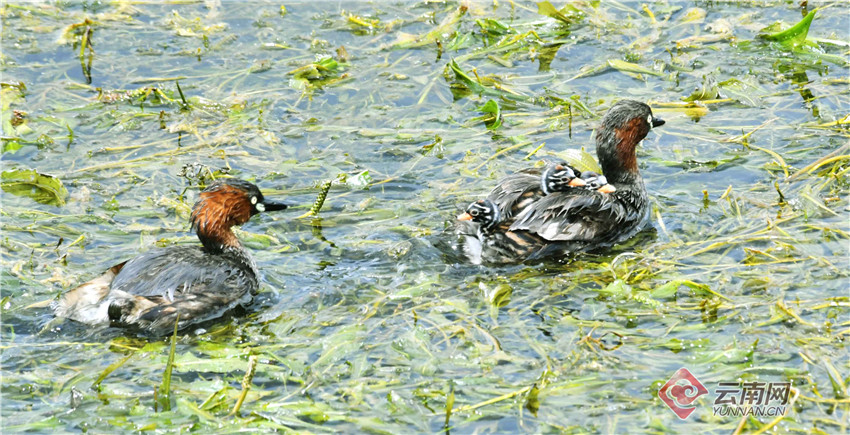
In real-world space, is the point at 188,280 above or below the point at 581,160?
below

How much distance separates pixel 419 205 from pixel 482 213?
0.93 meters

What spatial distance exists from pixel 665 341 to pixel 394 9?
6.90m

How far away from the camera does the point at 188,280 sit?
6961mm

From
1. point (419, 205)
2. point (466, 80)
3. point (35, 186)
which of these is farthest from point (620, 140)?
point (35, 186)

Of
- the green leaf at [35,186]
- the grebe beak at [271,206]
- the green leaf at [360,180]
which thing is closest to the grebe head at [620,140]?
the green leaf at [360,180]

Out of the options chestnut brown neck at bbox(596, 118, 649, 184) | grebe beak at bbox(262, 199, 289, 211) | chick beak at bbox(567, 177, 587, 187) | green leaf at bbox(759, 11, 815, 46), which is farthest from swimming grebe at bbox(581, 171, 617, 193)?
green leaf at bbox(759, 11, 815, 46)

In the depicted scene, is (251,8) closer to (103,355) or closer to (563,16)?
(563,16)

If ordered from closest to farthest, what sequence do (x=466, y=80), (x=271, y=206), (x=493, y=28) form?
1. (x=271, y=206)
2. (x=466, y=80)
3. (x=493, y=28)

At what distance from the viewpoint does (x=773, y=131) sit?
919 centimetres

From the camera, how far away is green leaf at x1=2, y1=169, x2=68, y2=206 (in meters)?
8.38

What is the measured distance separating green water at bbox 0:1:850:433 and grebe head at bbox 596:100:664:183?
0.42m

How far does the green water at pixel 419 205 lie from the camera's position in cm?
577

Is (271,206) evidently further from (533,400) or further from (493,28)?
(493,28)

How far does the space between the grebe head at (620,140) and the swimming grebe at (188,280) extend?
276cm
